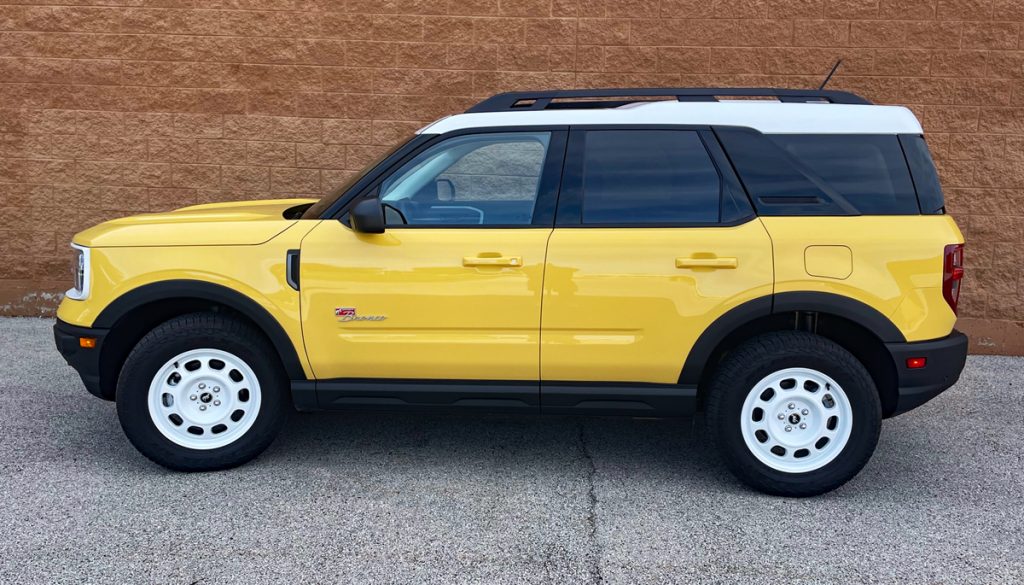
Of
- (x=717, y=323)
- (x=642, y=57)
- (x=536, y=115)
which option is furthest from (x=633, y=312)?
(x=642, y=57)

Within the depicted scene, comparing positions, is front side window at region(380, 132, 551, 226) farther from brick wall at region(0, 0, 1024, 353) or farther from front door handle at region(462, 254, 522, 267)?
brick wall at region(0, 0, 1024, 353)

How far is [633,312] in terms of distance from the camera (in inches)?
179

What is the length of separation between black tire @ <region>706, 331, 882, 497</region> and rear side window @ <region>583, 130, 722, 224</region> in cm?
70

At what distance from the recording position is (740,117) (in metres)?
4.66

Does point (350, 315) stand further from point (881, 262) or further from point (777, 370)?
point (881, 262)

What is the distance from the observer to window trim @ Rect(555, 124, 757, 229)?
15.1ft

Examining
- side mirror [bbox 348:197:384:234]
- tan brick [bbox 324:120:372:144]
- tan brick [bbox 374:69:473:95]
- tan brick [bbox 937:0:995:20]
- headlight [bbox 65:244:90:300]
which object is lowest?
headlight [bbox 65:244:90:300]

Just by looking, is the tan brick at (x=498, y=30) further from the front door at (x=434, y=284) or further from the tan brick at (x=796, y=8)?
the front door at (x=434, y=284)

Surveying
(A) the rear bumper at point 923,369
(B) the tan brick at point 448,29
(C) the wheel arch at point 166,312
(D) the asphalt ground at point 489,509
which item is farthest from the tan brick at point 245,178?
(A) the rear bumper at point 923,369

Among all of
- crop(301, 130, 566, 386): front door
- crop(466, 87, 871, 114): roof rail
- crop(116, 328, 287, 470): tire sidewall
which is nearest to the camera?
crop(301, 130, 566, 386): front door

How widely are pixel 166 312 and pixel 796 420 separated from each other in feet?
10.6

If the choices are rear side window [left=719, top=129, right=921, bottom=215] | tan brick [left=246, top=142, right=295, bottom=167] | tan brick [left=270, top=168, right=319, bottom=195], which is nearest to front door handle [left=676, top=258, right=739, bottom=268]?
rear side window [left=719, top=129, right=921, bottom=215]

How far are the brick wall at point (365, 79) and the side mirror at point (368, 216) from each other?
3602 millimetres

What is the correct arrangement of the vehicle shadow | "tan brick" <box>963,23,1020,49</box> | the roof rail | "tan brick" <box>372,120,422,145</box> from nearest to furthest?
the roof rail
the vehicle shadow
"tan brick" <box>963,23,1020,49</box>
"tan brick" <box>372,120,422,145</box>
